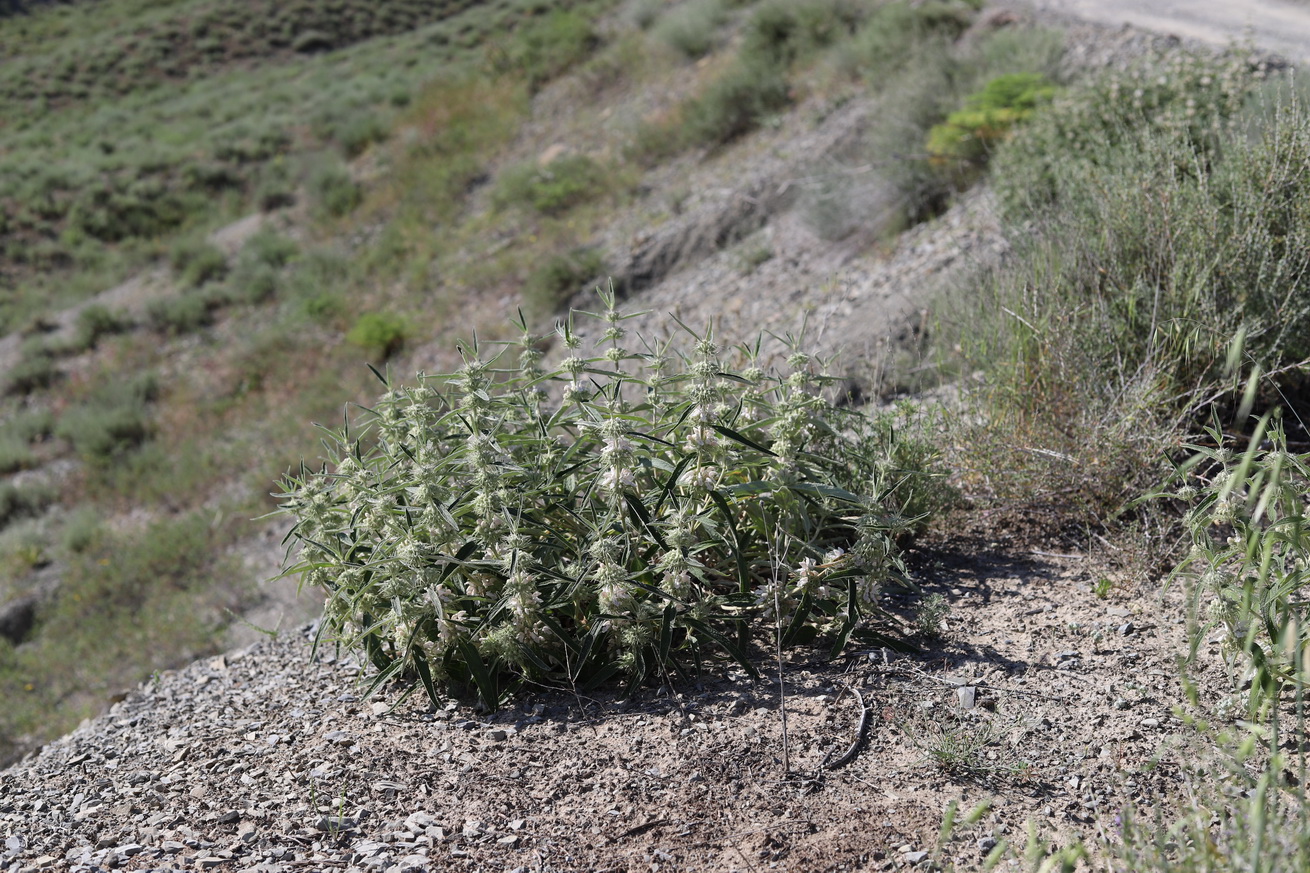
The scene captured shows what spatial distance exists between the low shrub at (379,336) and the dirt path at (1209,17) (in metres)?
8.17

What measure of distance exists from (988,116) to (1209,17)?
4.37 meters

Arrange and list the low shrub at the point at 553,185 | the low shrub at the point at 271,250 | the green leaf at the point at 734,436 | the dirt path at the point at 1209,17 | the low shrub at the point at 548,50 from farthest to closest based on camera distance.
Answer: the low shrub at the point at 548,50 → the low shrub at the point at 271,250 → the low shrub at the point at 553,185 → the dirt path at the point at 1209,17 → the green leaf at the point at 734,436

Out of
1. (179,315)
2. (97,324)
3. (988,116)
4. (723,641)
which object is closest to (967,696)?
(723,641)

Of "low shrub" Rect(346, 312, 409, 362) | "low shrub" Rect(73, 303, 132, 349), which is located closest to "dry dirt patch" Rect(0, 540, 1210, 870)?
"low shrub" Rect(346, 312, 409, 362)

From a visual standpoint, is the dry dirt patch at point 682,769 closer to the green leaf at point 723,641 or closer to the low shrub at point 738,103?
the green leaf at point 723,641

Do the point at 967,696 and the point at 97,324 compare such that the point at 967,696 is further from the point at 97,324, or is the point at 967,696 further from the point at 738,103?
the point at 97,324

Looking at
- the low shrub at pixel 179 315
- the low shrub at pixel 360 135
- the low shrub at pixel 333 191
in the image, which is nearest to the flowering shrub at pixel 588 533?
the low shrub at pixel 179 315

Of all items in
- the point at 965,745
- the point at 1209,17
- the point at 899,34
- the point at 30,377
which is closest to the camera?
the point at 965,745

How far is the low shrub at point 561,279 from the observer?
10.5m

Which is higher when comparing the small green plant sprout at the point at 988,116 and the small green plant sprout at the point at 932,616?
the small green plant sprout at the point at 988,116

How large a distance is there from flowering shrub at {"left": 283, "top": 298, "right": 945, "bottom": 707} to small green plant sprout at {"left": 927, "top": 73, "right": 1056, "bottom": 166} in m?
5.19

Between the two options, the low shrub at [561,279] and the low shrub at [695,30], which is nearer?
the low shrub at [561,279]

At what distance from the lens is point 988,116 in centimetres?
758

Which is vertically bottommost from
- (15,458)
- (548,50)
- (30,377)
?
(15,458)
